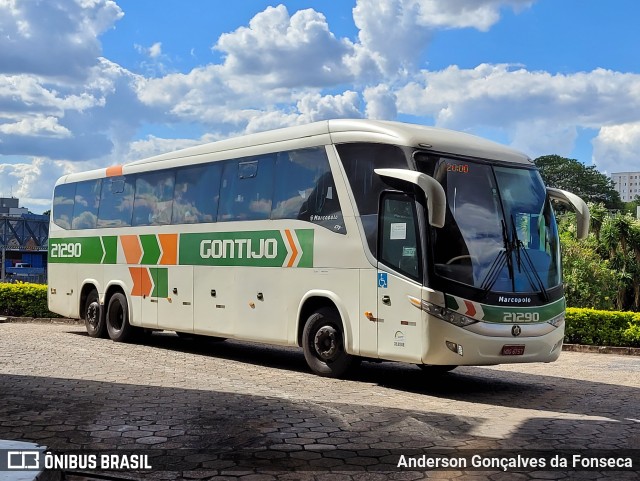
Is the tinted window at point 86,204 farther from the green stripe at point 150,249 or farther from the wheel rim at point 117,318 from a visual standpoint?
the green stripe at point 150,249

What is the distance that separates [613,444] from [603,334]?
1318 centimetres

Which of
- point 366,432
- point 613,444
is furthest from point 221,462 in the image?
point 613,444

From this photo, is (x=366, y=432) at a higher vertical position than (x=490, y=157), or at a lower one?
lower

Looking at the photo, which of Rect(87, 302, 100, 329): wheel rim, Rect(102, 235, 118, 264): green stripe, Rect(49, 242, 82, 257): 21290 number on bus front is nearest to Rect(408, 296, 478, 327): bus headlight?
Rect(102, 235, 118, 264): green stripe

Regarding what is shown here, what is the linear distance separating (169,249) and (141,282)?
134cm

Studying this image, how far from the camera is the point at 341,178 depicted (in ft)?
39.0

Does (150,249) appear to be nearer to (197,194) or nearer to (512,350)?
(197,194)

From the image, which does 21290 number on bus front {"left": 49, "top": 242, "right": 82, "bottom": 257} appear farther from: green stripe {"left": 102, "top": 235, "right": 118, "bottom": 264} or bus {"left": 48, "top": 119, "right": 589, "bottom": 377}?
bus {"left": 48, "top": 119, "right": 589, "bottom": 377}

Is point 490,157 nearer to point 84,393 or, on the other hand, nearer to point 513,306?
point 513,306

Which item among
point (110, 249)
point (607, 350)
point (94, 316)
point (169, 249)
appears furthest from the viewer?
point (607, 350)

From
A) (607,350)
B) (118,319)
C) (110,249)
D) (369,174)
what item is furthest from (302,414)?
(607,350)

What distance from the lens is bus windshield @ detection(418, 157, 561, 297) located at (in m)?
10.7

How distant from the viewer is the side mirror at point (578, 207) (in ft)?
39.8

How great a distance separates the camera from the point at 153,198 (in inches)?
655
